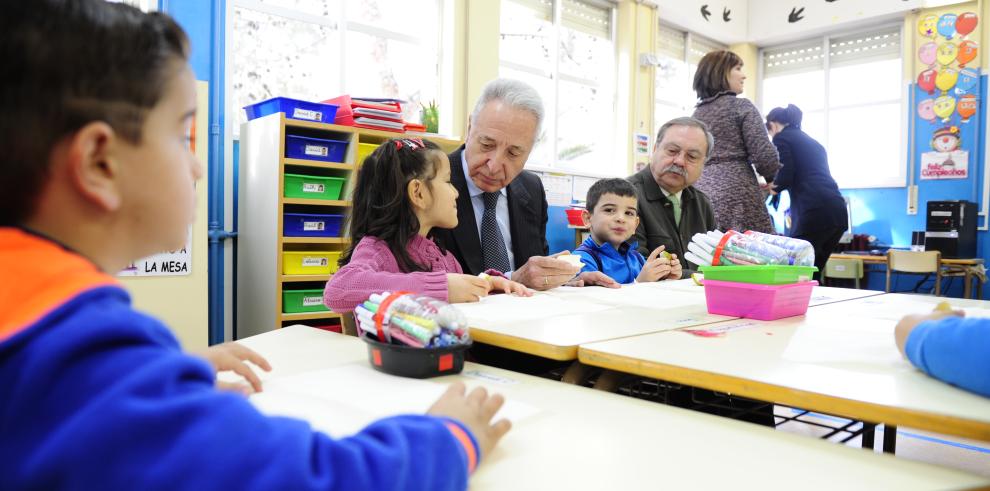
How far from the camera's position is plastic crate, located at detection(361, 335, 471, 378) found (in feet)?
2.96

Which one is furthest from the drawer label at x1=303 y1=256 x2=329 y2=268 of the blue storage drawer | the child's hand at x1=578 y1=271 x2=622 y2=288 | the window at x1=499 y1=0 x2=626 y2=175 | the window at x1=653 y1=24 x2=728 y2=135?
the window at x1=653 y1=24 x2=728 y2=135

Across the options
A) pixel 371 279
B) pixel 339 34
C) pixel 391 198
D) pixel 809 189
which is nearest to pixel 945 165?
pixel 809 189

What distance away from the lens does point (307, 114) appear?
128 inches

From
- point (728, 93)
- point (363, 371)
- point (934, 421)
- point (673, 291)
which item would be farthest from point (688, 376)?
point (728, 93)

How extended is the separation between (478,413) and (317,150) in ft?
9.59

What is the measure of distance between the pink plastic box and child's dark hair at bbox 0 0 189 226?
1.22 meters

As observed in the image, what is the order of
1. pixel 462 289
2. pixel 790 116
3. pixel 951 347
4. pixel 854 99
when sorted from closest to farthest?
pixel 951 347 < pixel 462 289 < pixel 790 116 < pixel 854 99

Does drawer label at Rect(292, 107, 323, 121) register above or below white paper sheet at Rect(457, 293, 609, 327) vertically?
above

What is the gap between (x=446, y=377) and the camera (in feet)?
3.02

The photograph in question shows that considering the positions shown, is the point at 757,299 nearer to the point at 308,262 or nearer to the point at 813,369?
the point at 813,369

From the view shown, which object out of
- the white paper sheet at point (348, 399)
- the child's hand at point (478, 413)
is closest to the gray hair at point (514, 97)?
the white paper sheet at point (348, 399)

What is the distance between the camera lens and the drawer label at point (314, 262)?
3.29m

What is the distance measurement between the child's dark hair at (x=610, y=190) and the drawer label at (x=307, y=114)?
1581 millimetres

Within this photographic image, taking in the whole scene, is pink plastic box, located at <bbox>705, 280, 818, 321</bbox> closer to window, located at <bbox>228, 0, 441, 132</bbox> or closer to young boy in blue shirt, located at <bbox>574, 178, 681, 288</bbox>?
young boy in blue shirt, located at <bbox>574, 178, 681, 288</bbox>
